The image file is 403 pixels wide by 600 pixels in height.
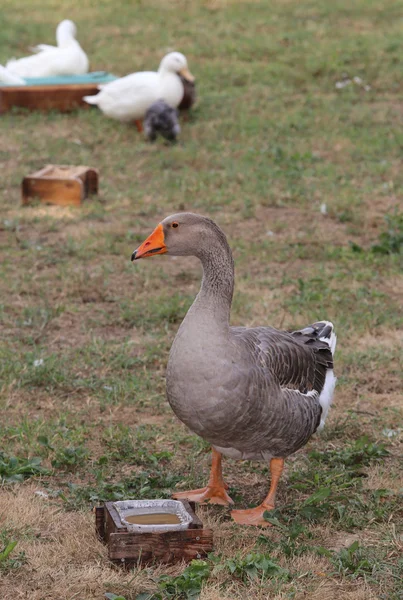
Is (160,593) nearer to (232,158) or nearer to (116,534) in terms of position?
(116,534)

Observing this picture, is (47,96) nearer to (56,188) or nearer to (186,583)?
(56,188)

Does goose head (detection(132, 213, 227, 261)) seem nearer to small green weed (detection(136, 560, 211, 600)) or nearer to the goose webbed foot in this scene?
the goose webbed foot

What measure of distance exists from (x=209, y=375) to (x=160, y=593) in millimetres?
871

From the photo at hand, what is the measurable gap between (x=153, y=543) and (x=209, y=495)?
707 millimetres

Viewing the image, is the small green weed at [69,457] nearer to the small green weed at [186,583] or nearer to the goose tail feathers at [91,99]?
the small green weed at [186,583]

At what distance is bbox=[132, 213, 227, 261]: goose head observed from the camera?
13.0 ft

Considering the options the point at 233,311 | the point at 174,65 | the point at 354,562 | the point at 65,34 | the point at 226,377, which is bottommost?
the point at 233,311

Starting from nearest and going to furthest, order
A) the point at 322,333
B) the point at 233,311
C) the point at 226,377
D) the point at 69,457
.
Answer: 1. the point at 226,377
2. the point at 69,457
3. the point at 322,333
4. the point at 233,311

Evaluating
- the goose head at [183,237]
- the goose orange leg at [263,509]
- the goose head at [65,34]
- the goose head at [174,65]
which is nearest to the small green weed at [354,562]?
the goose orange leg at [263,509]

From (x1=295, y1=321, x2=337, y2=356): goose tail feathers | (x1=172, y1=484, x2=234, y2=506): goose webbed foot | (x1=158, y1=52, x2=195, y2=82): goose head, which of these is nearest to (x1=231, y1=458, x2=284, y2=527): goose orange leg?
(x1=172, y1=484, x2=234, y2=506): goose webbed foot

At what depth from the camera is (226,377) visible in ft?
12.7

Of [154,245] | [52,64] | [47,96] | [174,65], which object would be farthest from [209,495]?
[52,64]

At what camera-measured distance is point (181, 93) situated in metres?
11.3

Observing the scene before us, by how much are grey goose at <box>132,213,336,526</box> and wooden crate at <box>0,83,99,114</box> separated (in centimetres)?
820
